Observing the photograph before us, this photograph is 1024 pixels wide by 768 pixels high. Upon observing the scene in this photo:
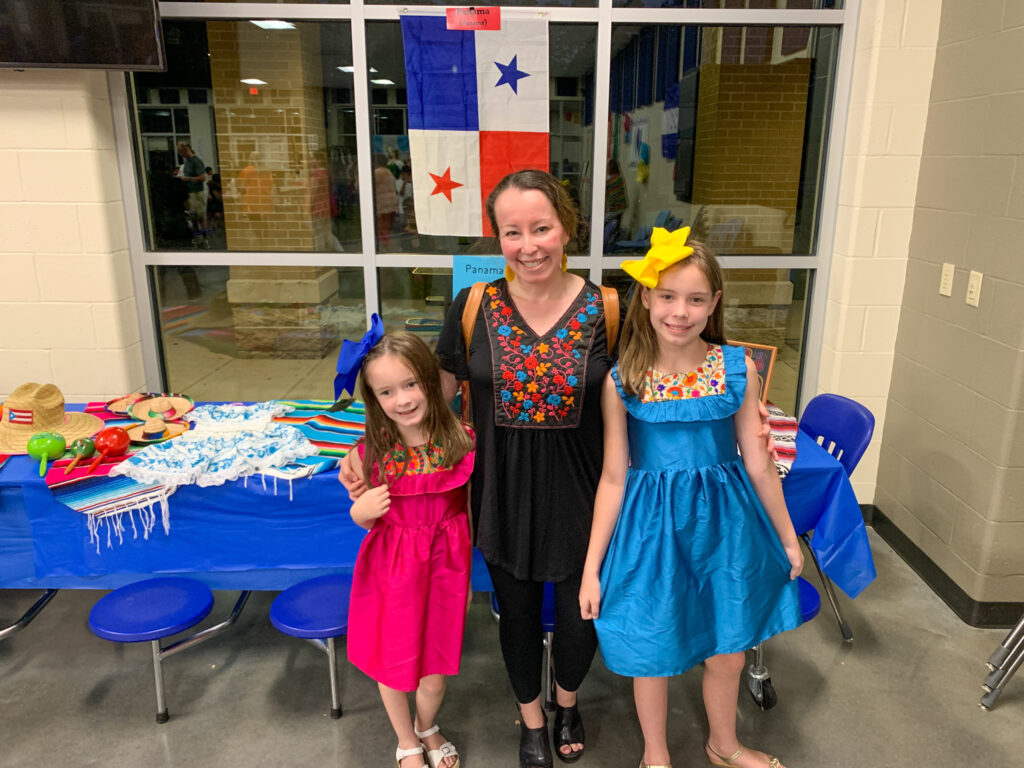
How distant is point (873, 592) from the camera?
2.78 metres

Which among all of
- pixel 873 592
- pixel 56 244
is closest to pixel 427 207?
pixel 56 244

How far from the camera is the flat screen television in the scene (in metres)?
2.50

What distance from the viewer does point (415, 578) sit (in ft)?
5.84

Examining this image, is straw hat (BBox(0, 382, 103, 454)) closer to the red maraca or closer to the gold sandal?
the red maraca

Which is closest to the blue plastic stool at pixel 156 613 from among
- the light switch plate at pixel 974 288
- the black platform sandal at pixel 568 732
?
the black platform sandal at pixel 568 732

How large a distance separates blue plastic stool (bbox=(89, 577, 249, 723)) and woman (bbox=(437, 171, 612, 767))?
86 cm

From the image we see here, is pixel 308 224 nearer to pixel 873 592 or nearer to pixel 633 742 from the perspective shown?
pixel 633 742

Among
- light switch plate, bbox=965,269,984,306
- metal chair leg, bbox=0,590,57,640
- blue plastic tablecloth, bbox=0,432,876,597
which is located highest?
light switch plate, bbox=965,269,984,306

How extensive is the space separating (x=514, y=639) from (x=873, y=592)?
63.5 inches

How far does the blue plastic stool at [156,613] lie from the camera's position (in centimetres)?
196

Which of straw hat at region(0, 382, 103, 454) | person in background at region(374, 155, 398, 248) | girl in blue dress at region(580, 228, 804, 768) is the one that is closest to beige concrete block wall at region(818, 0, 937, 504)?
girl in blue dress at region(580, 228, 804, 768)

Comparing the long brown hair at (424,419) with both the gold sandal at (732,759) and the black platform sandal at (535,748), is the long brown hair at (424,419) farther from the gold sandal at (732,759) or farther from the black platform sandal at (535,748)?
the gold sandal at (732,759)

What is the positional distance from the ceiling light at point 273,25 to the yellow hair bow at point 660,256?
6.59 feet

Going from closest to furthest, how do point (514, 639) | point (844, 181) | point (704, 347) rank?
point (704, 347)
point (514, 639)
point (844, 181)
